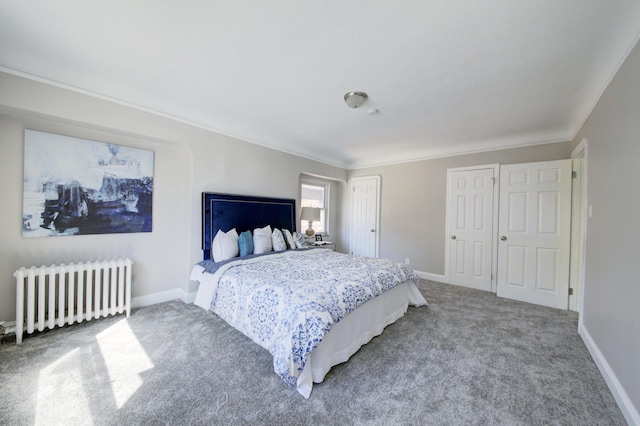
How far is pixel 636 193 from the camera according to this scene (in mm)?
1483

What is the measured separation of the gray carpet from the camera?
145 cm

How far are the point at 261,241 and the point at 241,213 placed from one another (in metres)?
0.53

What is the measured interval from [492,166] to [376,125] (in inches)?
83.3

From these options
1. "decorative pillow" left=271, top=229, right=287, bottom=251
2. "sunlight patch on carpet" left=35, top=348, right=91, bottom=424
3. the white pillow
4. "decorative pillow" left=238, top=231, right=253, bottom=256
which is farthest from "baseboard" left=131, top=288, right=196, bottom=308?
"decorative pillow" left=271, top=229, right=287, bottom=251

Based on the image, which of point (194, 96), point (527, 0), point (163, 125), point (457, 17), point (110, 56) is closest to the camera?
point (527, 0)

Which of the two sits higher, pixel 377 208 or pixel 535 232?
pixel 377 208

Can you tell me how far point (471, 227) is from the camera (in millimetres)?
4039

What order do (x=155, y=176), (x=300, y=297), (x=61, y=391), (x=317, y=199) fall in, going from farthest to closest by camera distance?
(x=317, y=199) < (x=155, y=176) < (x=300, y=297) < (x=61, y=391)

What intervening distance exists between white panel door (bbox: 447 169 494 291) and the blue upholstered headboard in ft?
9.34

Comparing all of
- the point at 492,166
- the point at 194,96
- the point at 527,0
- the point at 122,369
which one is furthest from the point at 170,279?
the point at 492,166

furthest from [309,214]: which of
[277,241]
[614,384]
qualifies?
[614,384]

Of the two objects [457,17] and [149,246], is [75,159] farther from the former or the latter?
[457,17]

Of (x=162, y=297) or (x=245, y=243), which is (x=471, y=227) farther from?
(x=162, y=297)

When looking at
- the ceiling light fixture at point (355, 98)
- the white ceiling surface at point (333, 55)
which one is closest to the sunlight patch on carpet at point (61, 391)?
Answer: the white ceiling surface at point (333, 55)
